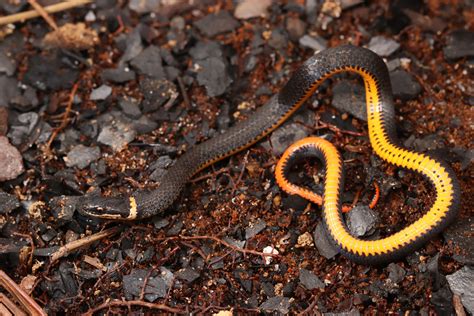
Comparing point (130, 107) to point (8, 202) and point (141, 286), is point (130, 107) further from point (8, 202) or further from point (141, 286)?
point (141, 286)

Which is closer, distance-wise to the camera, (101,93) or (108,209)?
(108,209)

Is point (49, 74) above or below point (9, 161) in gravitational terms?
above

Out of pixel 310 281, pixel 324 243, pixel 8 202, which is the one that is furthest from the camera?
pixel 8 202

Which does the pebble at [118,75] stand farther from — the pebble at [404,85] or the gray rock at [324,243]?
the pebble at [404,85]

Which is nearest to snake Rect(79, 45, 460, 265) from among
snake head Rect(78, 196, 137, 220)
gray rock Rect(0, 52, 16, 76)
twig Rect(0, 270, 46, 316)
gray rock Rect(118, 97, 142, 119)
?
snake head Rect(78, 196, 137, 220)

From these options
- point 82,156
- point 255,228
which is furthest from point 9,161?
point 255,228

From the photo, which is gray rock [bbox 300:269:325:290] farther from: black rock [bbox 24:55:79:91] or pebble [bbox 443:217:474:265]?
black rock [bbox 24:55:79:91]
